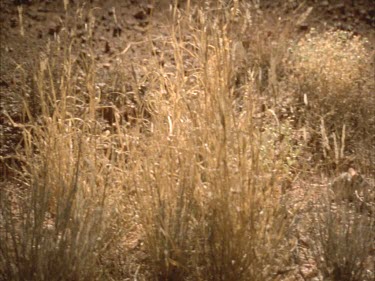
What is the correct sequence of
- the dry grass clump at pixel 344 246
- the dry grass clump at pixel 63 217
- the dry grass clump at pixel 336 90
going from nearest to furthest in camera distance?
the dry grass clump at pixel 63 217 → the dry grass clump at pixel 344 246 → the dry grass clump at pixel 336 90

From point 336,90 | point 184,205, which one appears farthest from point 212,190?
point 336,90

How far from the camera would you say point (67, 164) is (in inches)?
144

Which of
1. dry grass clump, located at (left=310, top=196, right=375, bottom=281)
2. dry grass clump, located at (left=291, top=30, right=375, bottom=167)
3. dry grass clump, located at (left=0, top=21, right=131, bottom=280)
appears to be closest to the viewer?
dry grass clump, located at (left=0, top=21, right=131, bottom=280)

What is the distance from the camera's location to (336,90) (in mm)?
4957

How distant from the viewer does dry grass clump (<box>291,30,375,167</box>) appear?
4.71m

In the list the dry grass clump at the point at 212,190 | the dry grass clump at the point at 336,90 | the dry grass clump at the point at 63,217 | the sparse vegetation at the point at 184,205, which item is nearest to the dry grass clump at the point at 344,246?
the sparse vegetation at the point at 184,205

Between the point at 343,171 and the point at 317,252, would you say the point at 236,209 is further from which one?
the point at 343,171

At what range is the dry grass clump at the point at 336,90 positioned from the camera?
4715 mm

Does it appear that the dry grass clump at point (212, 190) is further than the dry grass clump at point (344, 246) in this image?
No


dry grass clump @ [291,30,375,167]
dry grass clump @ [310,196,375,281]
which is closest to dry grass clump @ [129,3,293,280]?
dry grass clump @ [310,196,375,281]

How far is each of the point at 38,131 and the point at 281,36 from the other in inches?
86.5

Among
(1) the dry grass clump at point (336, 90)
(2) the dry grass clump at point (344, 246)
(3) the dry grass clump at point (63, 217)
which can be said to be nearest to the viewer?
(3) the dry grass clump at point (63, 217)

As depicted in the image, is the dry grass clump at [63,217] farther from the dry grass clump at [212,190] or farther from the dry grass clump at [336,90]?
the dry grass clump at [336,90]

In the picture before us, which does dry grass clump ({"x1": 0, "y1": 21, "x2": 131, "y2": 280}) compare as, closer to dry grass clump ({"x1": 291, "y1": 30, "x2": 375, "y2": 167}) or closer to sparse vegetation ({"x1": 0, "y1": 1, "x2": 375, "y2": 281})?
sparse vegetation ({"x1": 0, "y1": 1, "x2": 375, "y2": 281})
